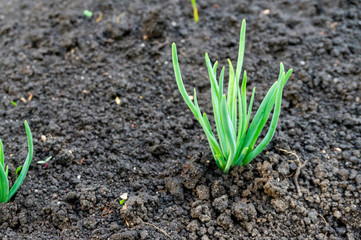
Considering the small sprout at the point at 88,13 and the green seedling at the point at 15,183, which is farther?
the small sprout at the point at 88,13

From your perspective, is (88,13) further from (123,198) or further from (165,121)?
(123,198)

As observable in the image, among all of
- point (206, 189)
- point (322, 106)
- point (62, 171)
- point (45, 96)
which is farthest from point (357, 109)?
point (45, 96)

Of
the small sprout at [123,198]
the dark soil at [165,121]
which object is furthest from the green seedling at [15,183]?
the small sprout at [123,198]

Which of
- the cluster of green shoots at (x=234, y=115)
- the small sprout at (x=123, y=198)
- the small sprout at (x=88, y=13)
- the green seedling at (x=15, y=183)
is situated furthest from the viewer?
the small sprout at (x=88, y=13)

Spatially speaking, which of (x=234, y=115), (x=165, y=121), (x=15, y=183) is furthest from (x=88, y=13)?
(x=234, y=115)

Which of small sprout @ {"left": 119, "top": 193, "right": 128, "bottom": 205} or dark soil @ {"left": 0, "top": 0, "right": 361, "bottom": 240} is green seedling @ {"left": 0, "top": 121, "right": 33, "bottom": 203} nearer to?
dark soil @ {"left": 0, "top": 0, "right": 361, "bottom": 240}

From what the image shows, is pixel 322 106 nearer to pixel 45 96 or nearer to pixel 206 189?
pixel 206 189

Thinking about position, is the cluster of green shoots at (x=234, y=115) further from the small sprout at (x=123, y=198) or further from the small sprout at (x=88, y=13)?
the small sprout at (x=88, y=13)
